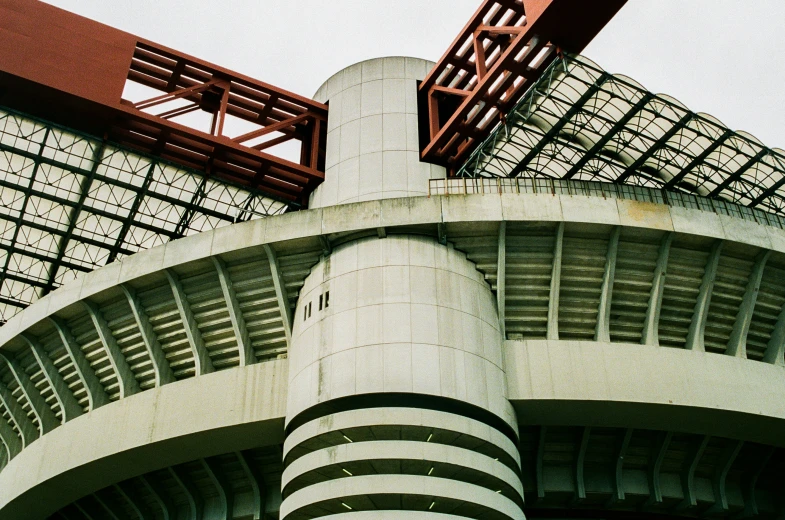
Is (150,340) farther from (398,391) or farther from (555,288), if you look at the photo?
(555,288)

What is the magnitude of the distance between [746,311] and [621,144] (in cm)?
1050

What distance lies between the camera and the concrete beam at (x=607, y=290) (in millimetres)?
27328

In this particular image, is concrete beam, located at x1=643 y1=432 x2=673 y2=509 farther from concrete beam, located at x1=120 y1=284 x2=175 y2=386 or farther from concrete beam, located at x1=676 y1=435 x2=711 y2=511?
concrete beam, located at x1=120 y1=284 x2=175 y2=386

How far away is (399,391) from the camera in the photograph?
23.4 m

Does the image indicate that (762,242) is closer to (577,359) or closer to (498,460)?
(577,359)

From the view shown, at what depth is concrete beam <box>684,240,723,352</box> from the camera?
91.6 feet

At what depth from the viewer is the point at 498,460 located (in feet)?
79.7

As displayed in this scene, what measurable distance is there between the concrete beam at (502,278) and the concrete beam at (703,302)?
22.6 feet

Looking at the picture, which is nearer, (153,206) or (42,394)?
(42,394)

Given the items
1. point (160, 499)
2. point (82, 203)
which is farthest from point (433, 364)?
point (82, 203)

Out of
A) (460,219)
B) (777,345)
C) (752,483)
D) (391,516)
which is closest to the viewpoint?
(391,516)

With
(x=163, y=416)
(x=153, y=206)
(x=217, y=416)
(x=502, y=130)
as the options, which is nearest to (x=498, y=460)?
(x=217, y=416)

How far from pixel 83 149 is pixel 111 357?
13.6 meters

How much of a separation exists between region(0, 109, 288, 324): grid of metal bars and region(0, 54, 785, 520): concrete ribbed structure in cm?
1006
